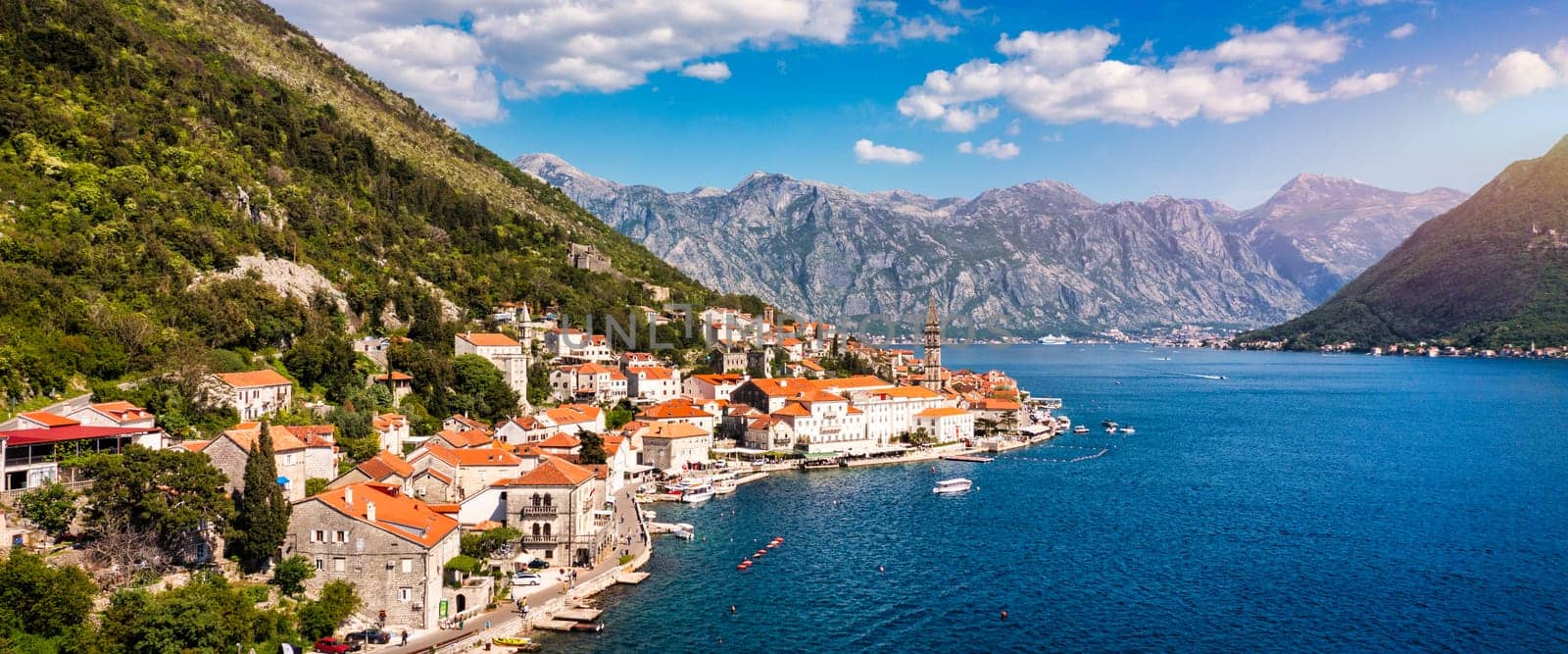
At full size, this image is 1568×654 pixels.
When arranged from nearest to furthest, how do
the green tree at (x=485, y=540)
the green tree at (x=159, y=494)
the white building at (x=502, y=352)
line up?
the green tree at (x=159, y=494) < the green tree at (x=485, y=540) < the white building at (x=502, y=352)

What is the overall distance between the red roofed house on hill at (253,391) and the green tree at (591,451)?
53.4ft

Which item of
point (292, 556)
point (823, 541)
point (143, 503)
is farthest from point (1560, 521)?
point (143, 503)

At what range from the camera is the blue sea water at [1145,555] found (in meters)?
35.2

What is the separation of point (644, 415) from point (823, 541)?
96.3 feet

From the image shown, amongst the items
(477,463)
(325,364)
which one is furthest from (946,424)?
(325,364)

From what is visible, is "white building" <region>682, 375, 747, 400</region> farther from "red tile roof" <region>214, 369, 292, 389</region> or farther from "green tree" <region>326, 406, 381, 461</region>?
"red tile roof" <region>214, 369, 292, 389</region>

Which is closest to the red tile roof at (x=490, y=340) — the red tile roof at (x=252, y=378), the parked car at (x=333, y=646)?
the red tile roof at (x=252, y=378)

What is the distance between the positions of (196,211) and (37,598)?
141ft

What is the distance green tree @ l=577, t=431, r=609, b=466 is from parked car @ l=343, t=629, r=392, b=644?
2582 cm

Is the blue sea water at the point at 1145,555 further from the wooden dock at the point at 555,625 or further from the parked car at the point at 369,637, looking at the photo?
the parked car at the point at 369,637

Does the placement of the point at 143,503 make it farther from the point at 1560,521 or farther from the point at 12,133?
the point at 1560,521

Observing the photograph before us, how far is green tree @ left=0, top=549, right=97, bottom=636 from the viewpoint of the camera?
25625 mm

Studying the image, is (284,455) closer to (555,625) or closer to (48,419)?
(48,419)

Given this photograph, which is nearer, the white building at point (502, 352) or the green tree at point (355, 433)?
the green tree at point (355, 433)
